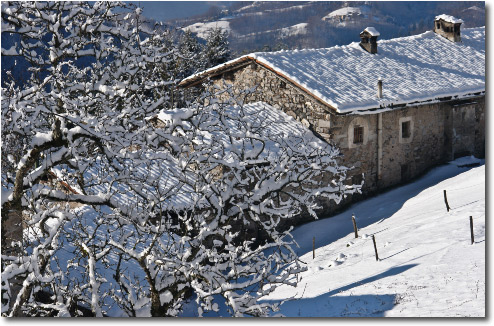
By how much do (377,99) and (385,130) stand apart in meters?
1.08

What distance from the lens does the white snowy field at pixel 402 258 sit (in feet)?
19.6

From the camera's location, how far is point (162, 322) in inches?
223

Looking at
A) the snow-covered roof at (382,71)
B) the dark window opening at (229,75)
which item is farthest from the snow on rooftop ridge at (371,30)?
the dark window opening at (229,75)

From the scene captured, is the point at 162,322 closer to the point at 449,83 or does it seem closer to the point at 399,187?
the point at 399,187

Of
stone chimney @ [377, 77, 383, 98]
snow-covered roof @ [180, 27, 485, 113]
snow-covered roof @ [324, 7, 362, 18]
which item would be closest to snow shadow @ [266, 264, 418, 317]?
snow-covered roof @ [324, 7, 362, 18]

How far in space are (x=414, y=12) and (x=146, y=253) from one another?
256 inches

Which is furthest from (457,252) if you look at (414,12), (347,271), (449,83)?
(449,83)

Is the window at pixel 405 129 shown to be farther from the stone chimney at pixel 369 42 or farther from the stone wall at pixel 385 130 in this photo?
the stone chimney at pixel 369 42

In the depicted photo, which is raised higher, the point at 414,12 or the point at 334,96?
the point at 414,12

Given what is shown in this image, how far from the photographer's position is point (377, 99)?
14.4 meters

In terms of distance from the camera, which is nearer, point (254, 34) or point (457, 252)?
point (457, 252)

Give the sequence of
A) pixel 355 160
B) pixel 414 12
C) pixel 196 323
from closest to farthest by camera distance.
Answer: pixel 196 323
pixel 414 12
pixel 355 160

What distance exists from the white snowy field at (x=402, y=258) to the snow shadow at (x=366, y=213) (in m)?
0.02

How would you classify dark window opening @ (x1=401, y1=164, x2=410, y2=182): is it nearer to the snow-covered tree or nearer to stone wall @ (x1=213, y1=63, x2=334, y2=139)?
stone wall @ (x1=213, y1=63, x2=334, y2=139)
